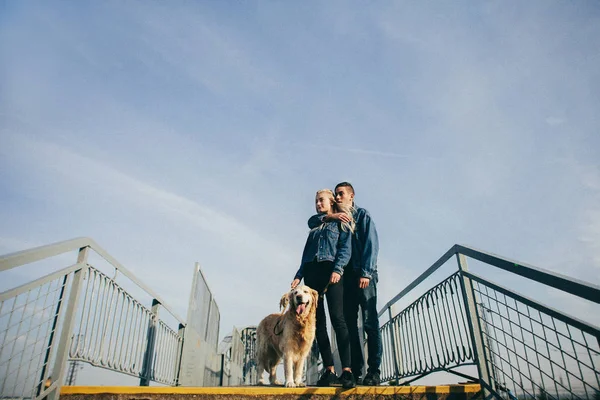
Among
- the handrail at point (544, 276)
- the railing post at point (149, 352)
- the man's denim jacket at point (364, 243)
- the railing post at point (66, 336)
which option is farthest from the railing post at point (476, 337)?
the railing post at point (149, 352)

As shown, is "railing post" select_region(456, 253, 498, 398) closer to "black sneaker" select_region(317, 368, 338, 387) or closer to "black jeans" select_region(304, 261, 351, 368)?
"black jeans" select_region(304, 261, 351, 368)

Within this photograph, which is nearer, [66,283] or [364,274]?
[66,283]

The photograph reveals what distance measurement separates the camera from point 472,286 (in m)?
2.80

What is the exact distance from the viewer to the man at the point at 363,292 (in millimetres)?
3293

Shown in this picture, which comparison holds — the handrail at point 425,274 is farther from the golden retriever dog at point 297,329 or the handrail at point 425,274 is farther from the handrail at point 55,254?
the handrail at point 55,254

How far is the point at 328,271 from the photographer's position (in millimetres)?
3510

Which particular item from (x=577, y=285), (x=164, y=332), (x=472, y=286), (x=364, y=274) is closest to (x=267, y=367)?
(x=164, y=332)

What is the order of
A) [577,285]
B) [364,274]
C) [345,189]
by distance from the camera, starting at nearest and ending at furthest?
[577,285] → [364,274] → [345,189]

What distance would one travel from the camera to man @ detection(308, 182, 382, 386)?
10.8 feet

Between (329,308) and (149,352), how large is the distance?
7.72ft

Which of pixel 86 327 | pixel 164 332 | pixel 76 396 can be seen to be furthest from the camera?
pixel 164 332

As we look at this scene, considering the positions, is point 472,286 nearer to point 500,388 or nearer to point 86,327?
point 500,388

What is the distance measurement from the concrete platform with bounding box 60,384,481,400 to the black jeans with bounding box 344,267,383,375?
432 mm

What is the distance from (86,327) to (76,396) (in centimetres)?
48
